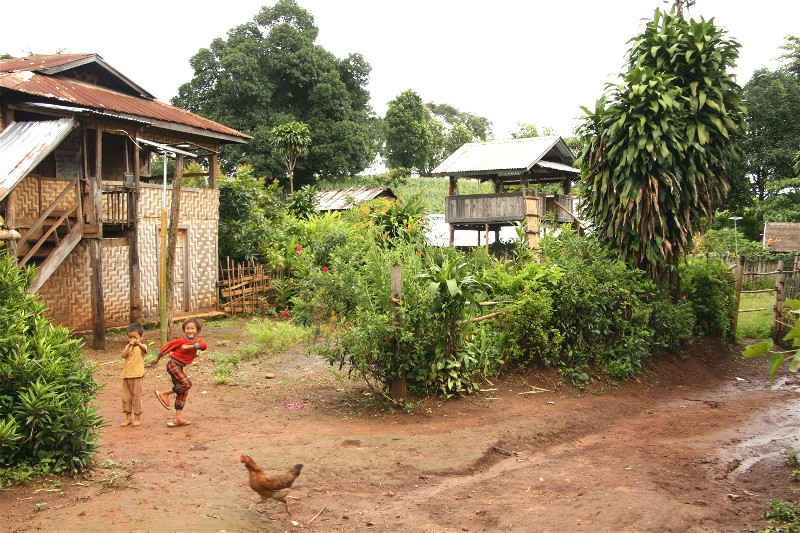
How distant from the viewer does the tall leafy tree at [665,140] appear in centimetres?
1050

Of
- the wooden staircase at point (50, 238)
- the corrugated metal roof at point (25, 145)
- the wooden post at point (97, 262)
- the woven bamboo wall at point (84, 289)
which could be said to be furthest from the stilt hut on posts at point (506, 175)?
the corrugated metal roof at point (25, 145)

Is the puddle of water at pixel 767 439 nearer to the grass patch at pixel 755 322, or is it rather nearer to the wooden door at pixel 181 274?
the grass patch at pixel 755 322

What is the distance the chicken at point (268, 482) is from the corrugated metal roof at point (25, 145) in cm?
764

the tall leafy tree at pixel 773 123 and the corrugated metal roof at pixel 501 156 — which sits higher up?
the tall leafy tree at pixel 773 123

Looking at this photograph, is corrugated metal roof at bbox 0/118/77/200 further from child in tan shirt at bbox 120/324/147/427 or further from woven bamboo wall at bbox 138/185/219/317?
child in tan shirt at bbox 120/324/147/427

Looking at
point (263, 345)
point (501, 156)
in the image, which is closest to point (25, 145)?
point (263, 345)

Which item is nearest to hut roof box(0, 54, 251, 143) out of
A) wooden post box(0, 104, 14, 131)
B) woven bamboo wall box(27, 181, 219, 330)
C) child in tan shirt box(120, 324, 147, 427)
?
wooden post box(0, 104, 14, 131)

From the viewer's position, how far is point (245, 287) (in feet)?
56.9

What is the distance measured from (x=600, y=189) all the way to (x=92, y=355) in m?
9.84

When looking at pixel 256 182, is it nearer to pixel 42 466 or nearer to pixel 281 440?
pixel 281 440

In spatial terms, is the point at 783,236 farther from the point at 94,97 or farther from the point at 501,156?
the point at 94,97

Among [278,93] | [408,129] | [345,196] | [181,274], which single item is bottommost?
[181,274]

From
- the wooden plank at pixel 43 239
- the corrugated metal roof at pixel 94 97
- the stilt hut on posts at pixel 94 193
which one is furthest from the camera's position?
the corrugated metal roof at pixel 94 97

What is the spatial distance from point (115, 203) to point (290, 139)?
58.0 ft
